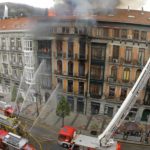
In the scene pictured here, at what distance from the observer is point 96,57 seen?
41.0 metres

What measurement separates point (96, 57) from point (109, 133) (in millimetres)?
18439

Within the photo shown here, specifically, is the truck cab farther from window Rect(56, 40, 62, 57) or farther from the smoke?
the smoke

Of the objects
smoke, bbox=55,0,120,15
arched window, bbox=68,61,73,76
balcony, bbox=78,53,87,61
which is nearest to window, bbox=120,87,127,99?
balcony, bbox=78,53,87,61

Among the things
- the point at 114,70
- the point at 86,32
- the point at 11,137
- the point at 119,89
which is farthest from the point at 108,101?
the point at 11,137

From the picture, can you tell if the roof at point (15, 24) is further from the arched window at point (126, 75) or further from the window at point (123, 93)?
the window at point (123, 93)

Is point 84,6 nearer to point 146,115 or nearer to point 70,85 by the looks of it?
point 70,85

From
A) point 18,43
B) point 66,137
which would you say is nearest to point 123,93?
point 66,137

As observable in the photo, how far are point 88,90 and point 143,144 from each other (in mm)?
14372

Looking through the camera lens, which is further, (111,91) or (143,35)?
(111,91)

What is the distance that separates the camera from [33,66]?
45.3 m

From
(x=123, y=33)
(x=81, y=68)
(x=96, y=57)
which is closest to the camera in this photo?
(x=123, y=33)

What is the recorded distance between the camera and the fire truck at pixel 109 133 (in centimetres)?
2350

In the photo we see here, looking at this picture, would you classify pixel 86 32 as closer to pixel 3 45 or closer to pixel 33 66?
pixel 33 66

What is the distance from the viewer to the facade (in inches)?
1513
